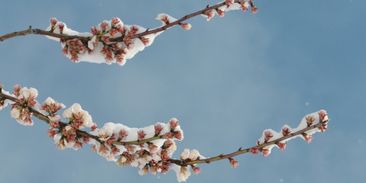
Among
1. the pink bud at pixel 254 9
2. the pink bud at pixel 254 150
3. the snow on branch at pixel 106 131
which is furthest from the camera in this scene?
the pink bud at pixel 254 9

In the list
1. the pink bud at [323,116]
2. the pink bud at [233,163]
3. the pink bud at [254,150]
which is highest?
the pink bud at [323,116]

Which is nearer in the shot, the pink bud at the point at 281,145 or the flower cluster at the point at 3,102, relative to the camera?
the flower cluster at the point at 3,102

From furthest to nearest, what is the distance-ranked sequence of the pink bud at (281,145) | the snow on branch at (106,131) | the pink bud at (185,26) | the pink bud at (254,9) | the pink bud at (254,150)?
the pink bud at (254,9) < the pink bud at (185,26) < the pink bud at (281,145) < the pink bud at (254,150) < the snow on branch at (106,131)

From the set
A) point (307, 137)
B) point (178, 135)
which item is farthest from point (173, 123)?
point (307, 137)

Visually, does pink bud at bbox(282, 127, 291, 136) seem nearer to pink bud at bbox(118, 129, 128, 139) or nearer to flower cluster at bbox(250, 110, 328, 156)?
flower cluster at bbox(250, 110, 328, 156)

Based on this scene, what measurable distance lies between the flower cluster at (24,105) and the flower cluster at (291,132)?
2.67 m

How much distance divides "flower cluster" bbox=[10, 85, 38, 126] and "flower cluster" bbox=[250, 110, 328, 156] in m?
2.67

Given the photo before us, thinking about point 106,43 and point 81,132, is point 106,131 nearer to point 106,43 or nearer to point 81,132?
point 81,132

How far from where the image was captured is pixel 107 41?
5.86m

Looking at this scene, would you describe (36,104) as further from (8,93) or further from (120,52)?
(120,52)

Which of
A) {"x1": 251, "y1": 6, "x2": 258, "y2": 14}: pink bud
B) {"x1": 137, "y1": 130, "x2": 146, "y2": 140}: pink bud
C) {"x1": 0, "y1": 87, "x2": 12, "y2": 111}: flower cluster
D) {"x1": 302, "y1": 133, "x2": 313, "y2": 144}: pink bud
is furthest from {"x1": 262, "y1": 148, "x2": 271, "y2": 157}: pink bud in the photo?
{"x1": 0, "y1": 87, "x2": 12, "y2": 111}: flower cluster

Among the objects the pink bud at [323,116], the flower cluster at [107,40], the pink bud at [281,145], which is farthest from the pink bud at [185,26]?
the pink bud at [323,116]

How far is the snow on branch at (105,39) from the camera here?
19.2 ft

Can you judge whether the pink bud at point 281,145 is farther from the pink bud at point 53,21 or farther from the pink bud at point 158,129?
the pink bud at point 53,21
